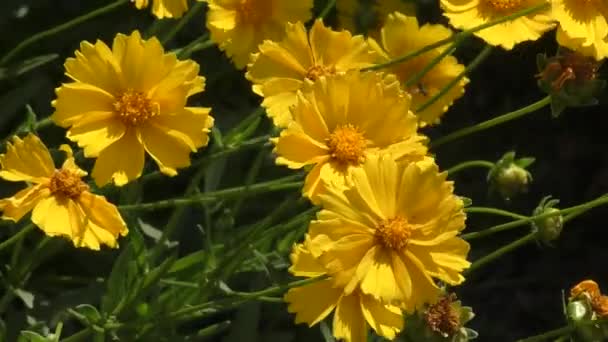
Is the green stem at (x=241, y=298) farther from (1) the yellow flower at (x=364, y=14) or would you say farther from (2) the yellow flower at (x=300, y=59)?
(1) the yellow flower at (x=364, y=14)

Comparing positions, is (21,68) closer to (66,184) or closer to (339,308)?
(66,184)

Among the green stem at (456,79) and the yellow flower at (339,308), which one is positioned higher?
the green stem at (456,79)

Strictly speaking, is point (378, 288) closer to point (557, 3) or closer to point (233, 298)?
point (233, 298)

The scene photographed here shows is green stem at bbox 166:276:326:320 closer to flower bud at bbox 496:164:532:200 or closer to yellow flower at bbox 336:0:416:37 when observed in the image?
flower bud at bbox 496:164:532:200

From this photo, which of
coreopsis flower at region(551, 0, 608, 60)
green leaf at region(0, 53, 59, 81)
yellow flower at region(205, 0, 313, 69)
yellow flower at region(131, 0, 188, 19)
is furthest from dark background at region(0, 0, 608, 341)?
coreopsis flower at region(551, 0, 608, 60)

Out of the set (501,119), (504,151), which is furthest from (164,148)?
(504,151)

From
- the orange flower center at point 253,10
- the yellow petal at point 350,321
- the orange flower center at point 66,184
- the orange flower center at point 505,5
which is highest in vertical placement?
the orange flower center at point 253,10

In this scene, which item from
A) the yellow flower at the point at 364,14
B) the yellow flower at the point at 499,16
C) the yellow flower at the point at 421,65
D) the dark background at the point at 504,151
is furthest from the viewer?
the dark background at the point at 504,151

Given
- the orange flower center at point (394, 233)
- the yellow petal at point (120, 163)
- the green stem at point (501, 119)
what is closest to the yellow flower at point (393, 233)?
the orange flower center at point (394, 233)
